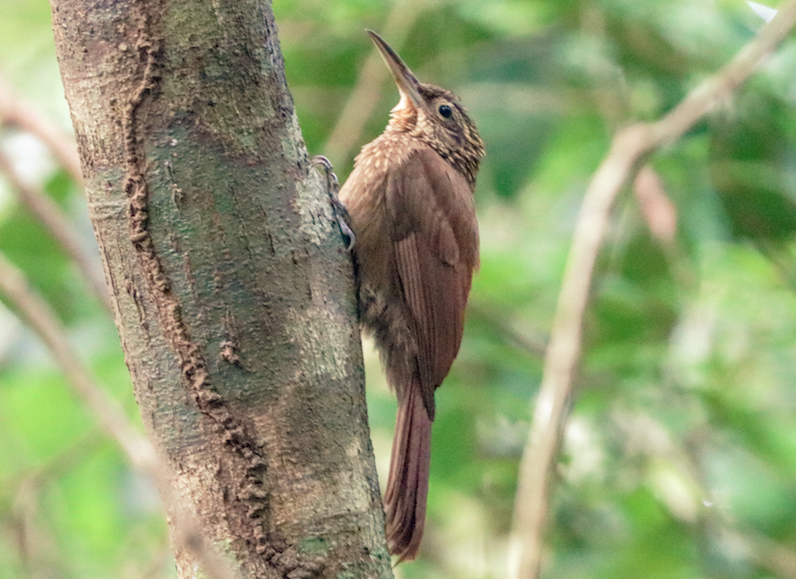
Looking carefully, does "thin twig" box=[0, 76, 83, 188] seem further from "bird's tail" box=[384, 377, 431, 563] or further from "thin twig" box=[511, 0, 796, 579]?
"thin twig" box=[511, 0, 796, 579]

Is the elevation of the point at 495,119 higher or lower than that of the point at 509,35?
lower

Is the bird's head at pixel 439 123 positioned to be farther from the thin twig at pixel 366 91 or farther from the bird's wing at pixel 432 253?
the bird's wing at pixel 432 253

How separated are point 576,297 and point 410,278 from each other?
488mm

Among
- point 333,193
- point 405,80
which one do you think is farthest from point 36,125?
point 405,80

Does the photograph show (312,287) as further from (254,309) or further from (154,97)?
(154,97)

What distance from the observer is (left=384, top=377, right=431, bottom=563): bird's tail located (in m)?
2.12

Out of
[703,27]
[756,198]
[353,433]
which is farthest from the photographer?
[756,198]

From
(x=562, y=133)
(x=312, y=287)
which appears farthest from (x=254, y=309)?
(x=562, y=133)

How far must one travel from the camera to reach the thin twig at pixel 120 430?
0.88 meters

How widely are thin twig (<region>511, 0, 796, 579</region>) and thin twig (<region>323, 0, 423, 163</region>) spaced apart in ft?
3.41

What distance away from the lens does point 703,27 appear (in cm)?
311

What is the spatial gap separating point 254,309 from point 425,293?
122 cm

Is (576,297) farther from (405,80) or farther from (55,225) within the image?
(55,225)

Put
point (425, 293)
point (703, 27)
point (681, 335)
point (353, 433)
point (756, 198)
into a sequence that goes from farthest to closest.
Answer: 1. point (681, 335)
2. point (756, 198)
3. point (703, 27)
4. point (425, 293)
5. point (353, 433)
